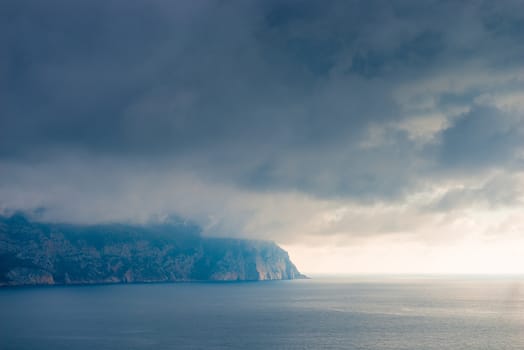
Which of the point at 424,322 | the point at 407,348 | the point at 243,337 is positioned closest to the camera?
the point at 407,348

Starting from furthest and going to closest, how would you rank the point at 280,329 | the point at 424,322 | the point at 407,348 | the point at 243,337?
the point at 424,322, the point at 280,329, the point at 243,337, the point at 407,348

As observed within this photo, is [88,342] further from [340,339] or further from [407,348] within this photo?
[407,348]

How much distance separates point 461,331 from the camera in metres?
173

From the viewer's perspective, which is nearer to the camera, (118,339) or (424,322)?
(118,339)

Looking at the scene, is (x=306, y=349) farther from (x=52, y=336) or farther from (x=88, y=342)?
(x=52, y=336)

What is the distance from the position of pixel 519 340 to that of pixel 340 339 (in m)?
59.9

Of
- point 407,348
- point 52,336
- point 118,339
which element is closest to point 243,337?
point 118,339

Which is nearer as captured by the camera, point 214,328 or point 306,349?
point 306,349

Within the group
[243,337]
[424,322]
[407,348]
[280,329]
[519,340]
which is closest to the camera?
[407,348]

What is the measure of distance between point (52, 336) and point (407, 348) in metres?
124

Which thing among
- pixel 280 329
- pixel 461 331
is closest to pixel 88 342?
pixel 280 329

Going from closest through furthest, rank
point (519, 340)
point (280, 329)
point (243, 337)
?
1. point (519, 340)
2. point (243, 337)
3. point (280, 329)

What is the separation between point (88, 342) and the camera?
154625 millimetres

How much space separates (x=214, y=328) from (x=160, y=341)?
35.7m
